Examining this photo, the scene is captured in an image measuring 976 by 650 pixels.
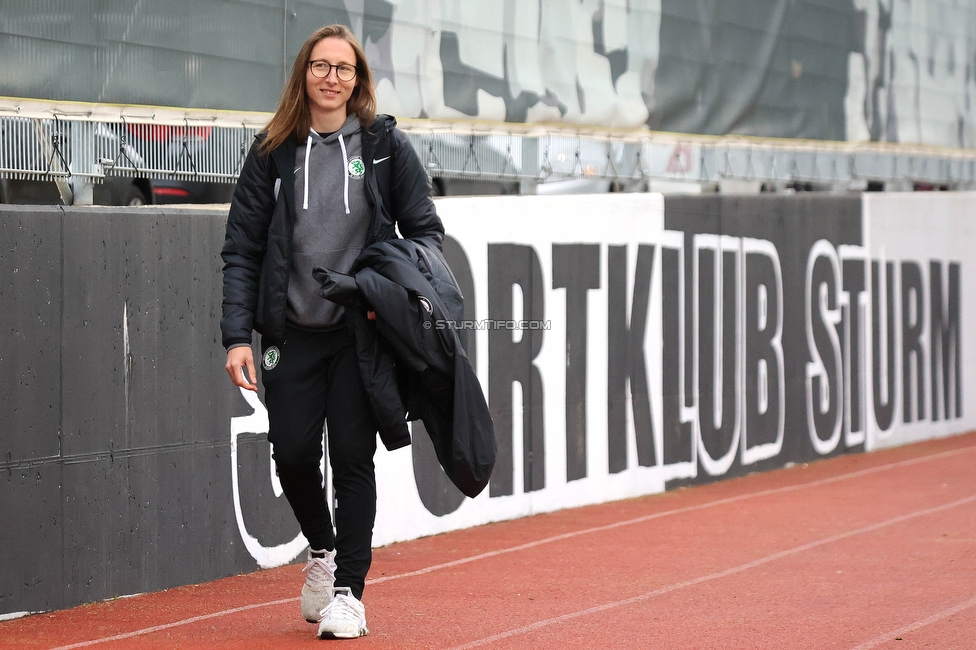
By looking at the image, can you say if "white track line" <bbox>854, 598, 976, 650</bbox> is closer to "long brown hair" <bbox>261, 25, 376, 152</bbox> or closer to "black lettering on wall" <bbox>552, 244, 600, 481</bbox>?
"long brown hair" <bbox>261, 25, 376, 152</bbox>

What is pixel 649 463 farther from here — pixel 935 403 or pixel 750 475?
pixel 935 403

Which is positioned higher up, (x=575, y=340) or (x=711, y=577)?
(x=575, y=340)

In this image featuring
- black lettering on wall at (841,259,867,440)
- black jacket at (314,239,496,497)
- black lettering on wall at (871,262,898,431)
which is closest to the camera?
black jacket at (314,239,496,497)

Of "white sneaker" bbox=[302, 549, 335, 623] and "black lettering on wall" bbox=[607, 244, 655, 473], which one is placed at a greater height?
"black lettering on wall" bbox=[607, 244, 655, 473]

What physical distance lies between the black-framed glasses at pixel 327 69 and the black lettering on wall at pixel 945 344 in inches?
414

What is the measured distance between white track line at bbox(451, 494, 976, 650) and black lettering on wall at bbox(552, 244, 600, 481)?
1923 millimetres

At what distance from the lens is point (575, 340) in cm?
963

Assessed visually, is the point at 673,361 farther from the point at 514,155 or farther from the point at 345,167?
the point at 345,167

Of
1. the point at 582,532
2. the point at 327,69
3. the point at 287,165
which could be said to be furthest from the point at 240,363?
the point at 582,532

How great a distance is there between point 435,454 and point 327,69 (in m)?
3.60

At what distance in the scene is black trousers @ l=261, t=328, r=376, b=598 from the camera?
17.0 ft

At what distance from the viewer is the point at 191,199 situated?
→ 8.18 m

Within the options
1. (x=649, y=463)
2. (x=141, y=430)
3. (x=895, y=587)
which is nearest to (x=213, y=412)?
(x=141, y=430)

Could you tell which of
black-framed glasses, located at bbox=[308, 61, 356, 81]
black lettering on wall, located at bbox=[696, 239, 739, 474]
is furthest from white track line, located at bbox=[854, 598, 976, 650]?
black lettering on wall, located at bbox=[696, 239, 739, 474]
